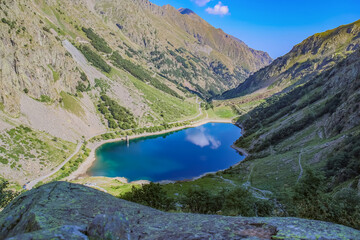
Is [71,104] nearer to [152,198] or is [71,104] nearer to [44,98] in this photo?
[44,98]

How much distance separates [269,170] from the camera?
7525 centimetres

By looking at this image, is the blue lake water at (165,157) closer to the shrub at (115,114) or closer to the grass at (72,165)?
the grass at (72,165)

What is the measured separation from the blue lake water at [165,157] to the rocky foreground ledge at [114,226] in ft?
270

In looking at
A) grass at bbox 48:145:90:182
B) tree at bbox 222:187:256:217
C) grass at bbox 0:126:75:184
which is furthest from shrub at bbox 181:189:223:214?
grass at bbox 0:126:75:184

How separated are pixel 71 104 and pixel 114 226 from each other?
517ft

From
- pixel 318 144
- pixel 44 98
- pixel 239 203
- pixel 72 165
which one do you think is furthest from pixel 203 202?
pixel 44 98

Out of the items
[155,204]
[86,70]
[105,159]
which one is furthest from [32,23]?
[155,204]

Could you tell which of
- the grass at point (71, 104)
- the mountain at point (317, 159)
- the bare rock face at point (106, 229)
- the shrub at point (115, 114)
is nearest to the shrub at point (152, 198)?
the mountain at point (317, 159)

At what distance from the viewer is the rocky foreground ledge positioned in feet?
33.0

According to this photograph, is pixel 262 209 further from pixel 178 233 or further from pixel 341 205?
pixel 178 233

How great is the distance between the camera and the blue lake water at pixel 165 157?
103m

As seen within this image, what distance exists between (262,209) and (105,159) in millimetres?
99176

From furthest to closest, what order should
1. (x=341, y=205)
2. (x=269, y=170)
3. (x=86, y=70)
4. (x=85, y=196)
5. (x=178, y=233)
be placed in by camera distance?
(x=86, y=70)
(x=269, y=170)
(x=85, y=196)
(x=341, y=205)
(x=178, y=233)

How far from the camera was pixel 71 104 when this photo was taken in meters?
148
